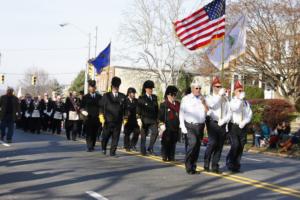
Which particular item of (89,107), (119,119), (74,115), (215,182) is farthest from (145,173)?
(74,115)

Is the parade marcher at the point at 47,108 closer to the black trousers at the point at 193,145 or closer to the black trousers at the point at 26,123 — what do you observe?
the black trousers at the point at 26,123

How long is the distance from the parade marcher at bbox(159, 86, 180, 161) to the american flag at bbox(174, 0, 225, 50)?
14.6 ft

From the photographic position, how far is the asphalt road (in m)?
8.65

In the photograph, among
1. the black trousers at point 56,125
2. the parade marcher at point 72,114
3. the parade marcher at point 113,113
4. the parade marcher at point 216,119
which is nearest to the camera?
the parade marcher at point 216,119

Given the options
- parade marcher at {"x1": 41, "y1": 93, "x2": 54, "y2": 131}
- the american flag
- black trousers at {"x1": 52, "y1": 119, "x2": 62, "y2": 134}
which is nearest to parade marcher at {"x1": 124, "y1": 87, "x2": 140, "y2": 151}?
the american flag

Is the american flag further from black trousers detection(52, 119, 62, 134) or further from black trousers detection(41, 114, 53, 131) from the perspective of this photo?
black trousers detection(41, 114, 53, 131)

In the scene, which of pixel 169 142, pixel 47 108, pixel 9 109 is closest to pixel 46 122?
pixel 47 108

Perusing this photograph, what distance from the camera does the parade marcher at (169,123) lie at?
508 inches

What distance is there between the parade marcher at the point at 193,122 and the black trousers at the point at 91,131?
458cm

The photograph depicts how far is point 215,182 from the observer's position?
393 inches

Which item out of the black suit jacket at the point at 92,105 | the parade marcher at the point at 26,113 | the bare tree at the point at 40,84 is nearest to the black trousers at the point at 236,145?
the black suit jacket at the point at 92,105

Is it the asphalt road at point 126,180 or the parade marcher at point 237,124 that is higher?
the parade marcher at point 237,124

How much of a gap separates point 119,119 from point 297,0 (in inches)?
913

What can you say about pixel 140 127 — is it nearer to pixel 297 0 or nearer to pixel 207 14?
pixel 207 14
